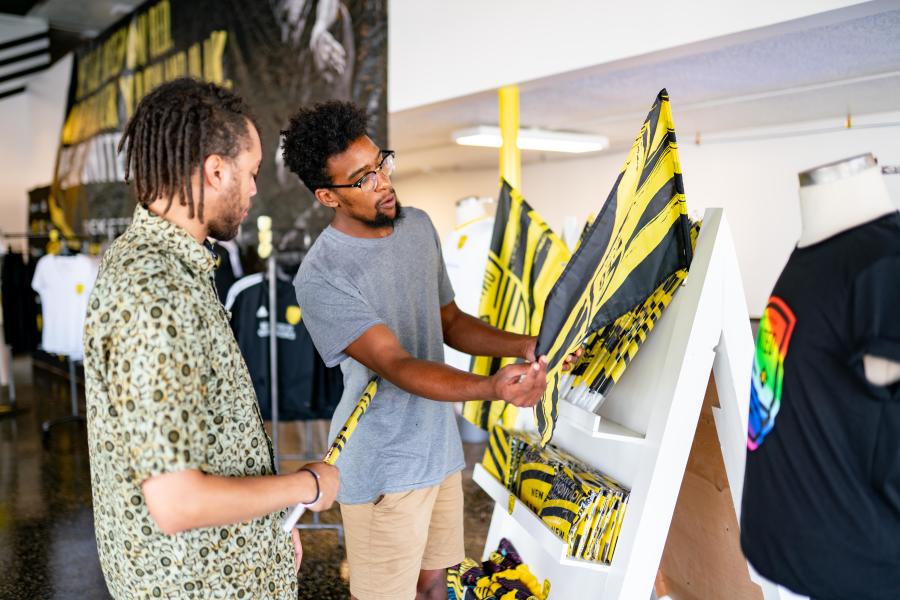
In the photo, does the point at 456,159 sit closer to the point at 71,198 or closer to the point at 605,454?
the point at 71,198

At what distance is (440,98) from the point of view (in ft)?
13.6

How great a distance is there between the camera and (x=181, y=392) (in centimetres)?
109

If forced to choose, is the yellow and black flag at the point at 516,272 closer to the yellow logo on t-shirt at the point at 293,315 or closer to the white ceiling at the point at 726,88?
the white ceiling at the point at 726,88

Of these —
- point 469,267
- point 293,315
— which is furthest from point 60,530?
point 469,267

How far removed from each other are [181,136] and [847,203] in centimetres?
109

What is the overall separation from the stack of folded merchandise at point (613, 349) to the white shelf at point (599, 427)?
1.6 inches

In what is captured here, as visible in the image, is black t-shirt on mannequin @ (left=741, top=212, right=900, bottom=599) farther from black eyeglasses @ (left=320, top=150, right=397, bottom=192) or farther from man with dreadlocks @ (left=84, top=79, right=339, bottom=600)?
black eyeglasses @ (left=320, top=150, right=397, bottom=192)

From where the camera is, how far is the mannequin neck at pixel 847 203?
121cm

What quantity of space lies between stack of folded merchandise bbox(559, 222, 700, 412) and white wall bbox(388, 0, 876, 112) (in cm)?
149

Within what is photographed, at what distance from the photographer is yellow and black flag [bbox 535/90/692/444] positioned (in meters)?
1.57

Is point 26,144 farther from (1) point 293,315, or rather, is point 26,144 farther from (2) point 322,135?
(2) point 322,135

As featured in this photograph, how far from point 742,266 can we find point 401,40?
5.20 m

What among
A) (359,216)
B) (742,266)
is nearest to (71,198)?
(742,266)

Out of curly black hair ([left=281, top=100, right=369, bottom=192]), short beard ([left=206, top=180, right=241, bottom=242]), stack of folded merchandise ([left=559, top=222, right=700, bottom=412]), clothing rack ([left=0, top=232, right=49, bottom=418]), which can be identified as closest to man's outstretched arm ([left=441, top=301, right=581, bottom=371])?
stack of folded merchandise ([left=559, top=222, right=700, bottom=412])
